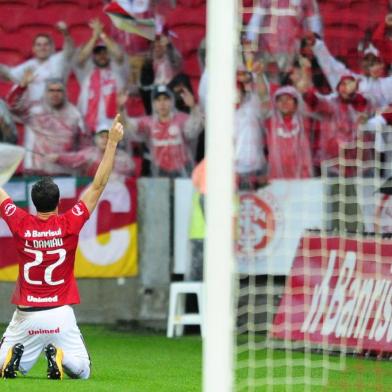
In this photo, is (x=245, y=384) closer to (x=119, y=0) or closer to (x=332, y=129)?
(x=332, y=129)

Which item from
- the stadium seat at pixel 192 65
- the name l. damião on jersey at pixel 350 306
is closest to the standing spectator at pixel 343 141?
the name l. damião on jersey at pixel 350 306

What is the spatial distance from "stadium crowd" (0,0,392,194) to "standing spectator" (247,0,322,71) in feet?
0.03

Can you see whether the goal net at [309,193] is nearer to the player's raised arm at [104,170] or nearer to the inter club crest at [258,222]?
the inter club crest at [258,222]

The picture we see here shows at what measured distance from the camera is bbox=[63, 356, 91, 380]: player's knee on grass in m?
8.73

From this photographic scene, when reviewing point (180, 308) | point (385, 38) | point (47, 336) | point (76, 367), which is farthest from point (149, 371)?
point (385, 38)

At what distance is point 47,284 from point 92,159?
484 centimetres

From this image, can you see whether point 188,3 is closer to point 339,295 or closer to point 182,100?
point 182,100

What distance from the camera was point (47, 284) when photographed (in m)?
8.65

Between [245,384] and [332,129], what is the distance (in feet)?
13.7

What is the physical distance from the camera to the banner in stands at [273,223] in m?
12.5

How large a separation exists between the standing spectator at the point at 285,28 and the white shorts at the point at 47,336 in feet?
14.9

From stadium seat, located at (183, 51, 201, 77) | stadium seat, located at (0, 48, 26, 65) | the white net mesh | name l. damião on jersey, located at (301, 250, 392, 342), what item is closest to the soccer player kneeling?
the white net mesh

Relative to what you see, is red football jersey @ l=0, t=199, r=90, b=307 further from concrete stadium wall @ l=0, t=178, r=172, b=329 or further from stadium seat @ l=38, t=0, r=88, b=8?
stadium seat @ l=38, t=0, r=88, b=8

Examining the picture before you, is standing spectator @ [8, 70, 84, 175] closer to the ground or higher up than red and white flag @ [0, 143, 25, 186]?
higher up
